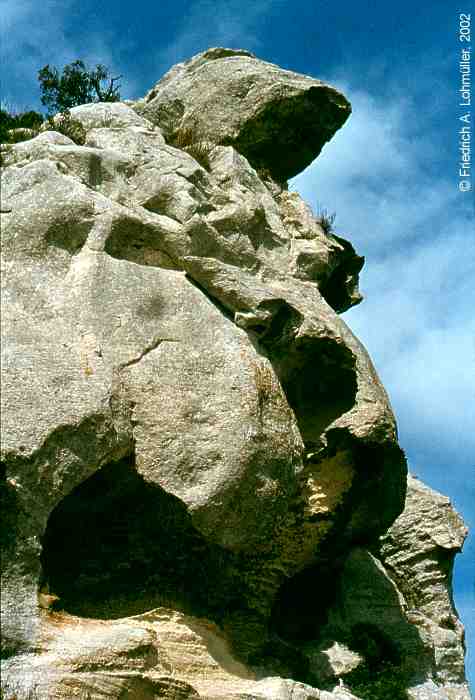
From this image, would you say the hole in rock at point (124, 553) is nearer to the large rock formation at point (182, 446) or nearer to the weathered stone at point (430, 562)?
the large rock formation at point (182, 446)

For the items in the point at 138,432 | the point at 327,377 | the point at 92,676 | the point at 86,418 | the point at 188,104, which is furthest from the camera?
the point at 188,104

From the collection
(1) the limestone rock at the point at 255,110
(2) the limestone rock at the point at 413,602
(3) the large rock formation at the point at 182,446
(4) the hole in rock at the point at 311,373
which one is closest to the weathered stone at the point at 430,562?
(2) the limestone rock at the point at 413,602

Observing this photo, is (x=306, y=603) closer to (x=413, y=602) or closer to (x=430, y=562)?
(x=413, y=602)

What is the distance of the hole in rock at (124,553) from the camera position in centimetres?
1485

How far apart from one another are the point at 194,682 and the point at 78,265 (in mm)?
6055

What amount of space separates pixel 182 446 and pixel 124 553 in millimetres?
1957

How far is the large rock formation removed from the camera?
13289 millimetres

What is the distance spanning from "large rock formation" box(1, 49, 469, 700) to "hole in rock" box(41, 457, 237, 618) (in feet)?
0.11

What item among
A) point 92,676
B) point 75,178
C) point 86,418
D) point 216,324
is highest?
point 75,178

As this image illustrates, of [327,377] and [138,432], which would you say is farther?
[327,377]

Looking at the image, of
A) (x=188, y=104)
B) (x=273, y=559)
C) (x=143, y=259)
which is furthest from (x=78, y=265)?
(x=188, y=104)

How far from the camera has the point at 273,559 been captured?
1680cm

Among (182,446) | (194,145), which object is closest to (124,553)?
(182,446)

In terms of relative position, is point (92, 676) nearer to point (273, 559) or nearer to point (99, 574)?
point (99, 574)
